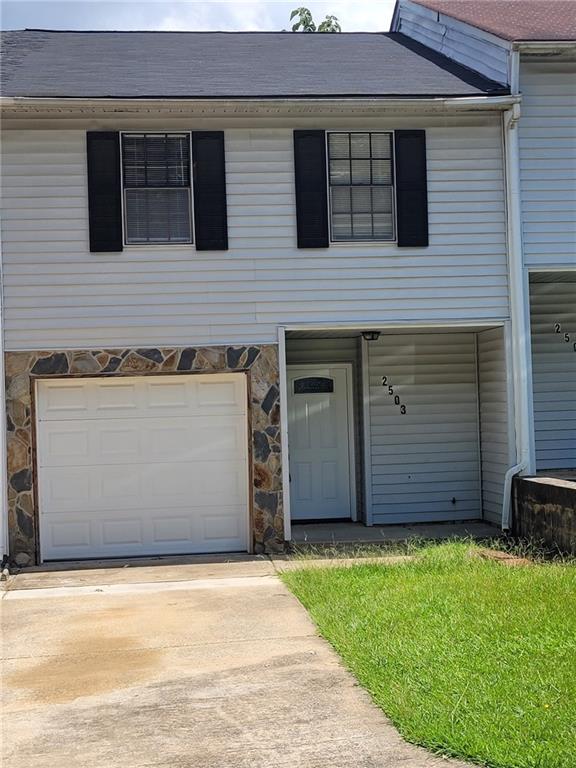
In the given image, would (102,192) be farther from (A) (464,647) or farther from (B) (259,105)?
(A) (464,647)

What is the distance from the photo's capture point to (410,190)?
11.2 meters

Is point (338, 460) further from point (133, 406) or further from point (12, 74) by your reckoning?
point (12, 74)

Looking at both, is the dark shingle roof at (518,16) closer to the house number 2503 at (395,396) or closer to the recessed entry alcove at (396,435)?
the recessed entry alcove at (396,435)

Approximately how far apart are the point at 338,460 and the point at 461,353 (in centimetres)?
231

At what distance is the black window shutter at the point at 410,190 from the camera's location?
1122cm

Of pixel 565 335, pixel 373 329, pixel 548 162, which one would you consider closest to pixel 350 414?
pixel 373 329

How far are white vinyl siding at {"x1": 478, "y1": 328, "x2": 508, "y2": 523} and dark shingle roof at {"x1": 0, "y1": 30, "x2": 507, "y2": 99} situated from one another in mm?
3299

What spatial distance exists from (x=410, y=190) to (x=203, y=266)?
8.79ft

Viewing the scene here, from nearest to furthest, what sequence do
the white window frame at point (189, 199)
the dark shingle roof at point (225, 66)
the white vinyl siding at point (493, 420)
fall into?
the white window frame at point (189, 199)
the dark shingle roof at point (225, 66)
the white vinyl siding at point (493, 420)

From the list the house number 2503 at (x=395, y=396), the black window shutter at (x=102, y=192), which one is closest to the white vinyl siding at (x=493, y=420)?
the house number 2503 at (x=395, y=396)

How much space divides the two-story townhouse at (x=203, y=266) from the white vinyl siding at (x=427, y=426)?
136 centimetres

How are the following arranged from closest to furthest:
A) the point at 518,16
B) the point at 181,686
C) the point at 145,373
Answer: the point at 181,686
the point at 145,373
the point at 518,16

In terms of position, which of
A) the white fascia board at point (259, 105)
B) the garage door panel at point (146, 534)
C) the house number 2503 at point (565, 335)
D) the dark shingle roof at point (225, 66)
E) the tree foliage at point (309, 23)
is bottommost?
the garage door panel at point (146, 534)

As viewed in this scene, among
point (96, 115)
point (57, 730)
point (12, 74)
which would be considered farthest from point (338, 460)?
point (57, 730)
